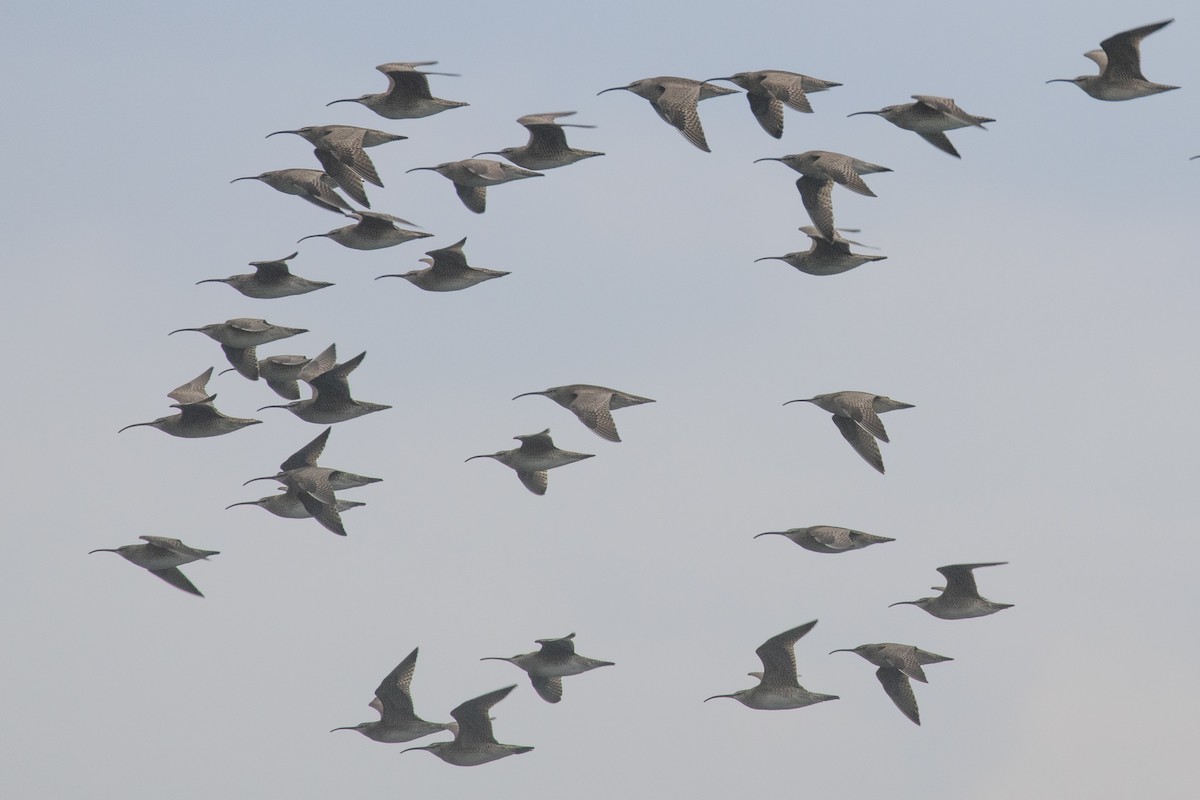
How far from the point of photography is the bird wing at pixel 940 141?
148ft

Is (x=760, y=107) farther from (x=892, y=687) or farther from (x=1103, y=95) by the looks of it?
(x=892, y=687)

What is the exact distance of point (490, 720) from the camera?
47.8 meters

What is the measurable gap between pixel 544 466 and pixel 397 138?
26.9 feet

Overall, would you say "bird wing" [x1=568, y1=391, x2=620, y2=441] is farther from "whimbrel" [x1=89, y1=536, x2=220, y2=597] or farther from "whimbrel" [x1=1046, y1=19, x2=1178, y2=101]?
"whimbrel" [x1=1046, y1=19, x2=1178, y2=101]

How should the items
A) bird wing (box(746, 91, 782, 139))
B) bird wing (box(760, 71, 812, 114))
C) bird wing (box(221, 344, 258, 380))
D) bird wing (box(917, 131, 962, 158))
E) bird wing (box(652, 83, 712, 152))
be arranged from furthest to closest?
bird wing (box(221, 344, 258, 380)) < bird wing (box(917, 131, 962, 158)) < bird wing (box(746, 91, 782, 139)) < bird wing (box(760, 71, 812, 114)) < bird wing (box(652, 83, 712, 152))

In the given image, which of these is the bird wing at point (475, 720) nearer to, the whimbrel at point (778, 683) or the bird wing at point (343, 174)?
the whimbrel at point (778, 683)

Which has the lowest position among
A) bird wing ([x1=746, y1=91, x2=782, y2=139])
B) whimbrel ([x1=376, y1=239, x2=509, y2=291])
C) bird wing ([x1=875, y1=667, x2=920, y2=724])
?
bird wing ([x1=875, y1=667, x2=920, y2=724])

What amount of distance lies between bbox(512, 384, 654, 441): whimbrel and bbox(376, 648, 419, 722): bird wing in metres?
6.82

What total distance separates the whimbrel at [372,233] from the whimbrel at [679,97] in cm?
617

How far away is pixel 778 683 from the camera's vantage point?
47219 mm

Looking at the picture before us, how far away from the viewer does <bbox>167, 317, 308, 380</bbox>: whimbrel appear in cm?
4841

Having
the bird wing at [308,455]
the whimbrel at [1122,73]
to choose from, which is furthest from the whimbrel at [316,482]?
the whimbrel at [1122,73]

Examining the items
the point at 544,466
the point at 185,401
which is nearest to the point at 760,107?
the point at 544,466

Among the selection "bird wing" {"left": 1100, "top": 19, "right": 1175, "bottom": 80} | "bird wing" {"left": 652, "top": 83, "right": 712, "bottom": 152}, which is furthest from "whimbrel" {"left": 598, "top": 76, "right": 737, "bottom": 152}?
"bird wing" {"left": 1100, "top": 19, "right": 1175, "bottom": 80}
